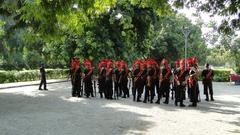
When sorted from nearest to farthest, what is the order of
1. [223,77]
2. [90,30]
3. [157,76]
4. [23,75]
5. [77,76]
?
[157,76]
[77,76]
[90,30]
[23,75]
[223,77]

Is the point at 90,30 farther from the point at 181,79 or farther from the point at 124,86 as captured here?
the point at 181,79

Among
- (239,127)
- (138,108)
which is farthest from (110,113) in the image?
(239,127)

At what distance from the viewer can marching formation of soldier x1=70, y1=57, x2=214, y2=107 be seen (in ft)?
53.3

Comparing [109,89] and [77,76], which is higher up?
[77,76]

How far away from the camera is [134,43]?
32969 mm

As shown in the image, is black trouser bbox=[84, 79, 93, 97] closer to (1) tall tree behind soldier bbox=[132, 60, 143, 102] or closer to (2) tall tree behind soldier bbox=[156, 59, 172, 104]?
(1) tall tree behind soldier bbox=[132, 60, 143, 102]

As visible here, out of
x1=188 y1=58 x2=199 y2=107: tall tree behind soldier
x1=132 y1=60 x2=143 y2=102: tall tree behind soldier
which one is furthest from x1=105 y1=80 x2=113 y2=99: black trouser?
x1=188 y1=58 x2=199 y2=107: tall tree behind soldier

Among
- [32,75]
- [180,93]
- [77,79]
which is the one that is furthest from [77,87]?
Result: [32,75]

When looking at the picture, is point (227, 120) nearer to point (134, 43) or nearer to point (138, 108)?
point (138, 108)

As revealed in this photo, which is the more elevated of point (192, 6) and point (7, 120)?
point (192, 6)

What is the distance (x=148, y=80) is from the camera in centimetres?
1702

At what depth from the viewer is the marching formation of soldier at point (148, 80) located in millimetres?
16234

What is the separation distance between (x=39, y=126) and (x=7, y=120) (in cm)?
160

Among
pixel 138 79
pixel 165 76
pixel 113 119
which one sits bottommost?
pixel 113 119
